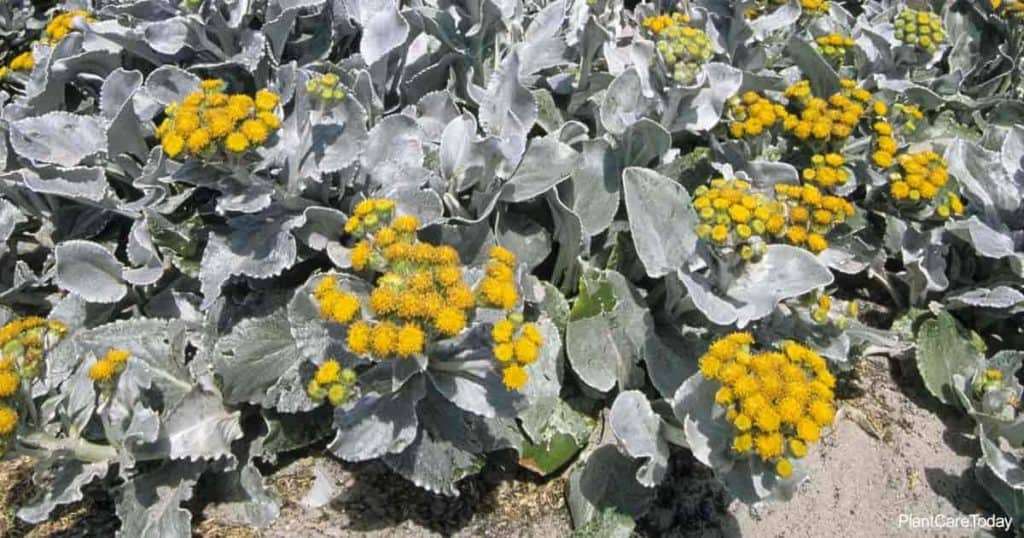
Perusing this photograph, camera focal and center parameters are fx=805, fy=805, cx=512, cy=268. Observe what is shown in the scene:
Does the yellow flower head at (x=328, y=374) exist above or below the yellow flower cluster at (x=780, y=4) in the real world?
below

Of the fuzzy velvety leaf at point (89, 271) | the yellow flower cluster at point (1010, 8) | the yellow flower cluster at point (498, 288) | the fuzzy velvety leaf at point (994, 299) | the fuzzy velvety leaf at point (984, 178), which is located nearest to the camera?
the yellow flower cluster at point (498, 288)

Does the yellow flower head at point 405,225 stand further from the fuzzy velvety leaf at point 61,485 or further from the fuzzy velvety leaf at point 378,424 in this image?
the fuzzy velvety leaf at point 61,485

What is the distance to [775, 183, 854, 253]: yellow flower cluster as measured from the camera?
11.9 ft

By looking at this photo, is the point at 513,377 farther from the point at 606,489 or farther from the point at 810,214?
the point at 810,214

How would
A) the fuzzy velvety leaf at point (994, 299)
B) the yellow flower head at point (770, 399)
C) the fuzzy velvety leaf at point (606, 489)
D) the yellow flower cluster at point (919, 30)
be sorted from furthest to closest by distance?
the yellow flower cluster at point (919, 30) < the fuzzy velvety leaf at point (994, 299) < the fuzzy velvety leaf at point (606, 489) < the yellow flower head at point (770, 399)

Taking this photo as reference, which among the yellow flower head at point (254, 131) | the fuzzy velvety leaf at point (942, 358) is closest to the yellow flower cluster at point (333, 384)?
the yellow flower head at point (254, 131)

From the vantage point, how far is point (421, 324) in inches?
112

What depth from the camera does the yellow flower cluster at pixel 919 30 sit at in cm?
459

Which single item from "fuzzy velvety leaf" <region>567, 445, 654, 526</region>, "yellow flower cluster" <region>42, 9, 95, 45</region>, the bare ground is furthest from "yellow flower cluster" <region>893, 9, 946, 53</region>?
"yellow flower cluster" <region>42, 9, 95, 45</region>

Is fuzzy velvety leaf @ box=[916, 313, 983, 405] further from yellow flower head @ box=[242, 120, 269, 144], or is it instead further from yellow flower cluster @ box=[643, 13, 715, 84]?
yellow flower head @ box=[242, 120, 269, 144]

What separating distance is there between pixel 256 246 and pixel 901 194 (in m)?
3.17

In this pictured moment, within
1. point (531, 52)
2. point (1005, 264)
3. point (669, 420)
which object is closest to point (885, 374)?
point (1005, 264)

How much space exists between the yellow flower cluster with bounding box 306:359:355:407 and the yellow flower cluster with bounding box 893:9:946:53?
3.73 meters

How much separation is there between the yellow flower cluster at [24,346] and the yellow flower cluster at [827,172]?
3444mm
